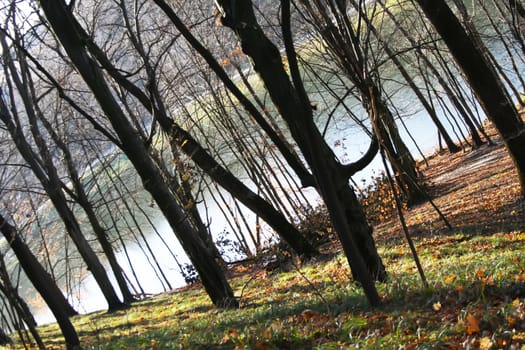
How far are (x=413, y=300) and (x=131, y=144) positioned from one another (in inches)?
206

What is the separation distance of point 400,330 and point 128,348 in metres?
3.40

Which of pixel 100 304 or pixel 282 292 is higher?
pixel 100 304

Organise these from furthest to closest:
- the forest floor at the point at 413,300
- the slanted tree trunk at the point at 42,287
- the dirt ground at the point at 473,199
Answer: the slanted tree trunk at the point at 42,287
the dirt ground at the point at 473,199
the forest floor at the point at 413,300

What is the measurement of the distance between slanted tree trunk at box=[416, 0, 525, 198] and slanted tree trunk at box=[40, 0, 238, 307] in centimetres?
450

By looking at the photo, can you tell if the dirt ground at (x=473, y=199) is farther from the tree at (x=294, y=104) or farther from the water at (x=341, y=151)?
the water at (x=341, y=151)

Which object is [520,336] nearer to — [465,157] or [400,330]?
[400,330]

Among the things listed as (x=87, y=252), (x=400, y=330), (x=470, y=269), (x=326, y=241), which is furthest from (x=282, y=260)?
(x=400, y=330)

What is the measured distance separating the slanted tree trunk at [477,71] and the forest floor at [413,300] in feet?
4.31

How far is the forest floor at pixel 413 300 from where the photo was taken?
3.41 metres

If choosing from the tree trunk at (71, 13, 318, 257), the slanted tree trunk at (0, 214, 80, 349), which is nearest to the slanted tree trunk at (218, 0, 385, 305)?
the tree trunk at (71, 13, 318, 257)

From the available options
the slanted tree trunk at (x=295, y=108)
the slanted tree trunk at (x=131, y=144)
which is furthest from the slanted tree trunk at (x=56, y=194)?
the slanted tree trunk at (x=295, y=108)

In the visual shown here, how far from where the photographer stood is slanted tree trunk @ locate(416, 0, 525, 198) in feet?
23.0

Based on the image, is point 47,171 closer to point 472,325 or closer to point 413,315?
point 413,315

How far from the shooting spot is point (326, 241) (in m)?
13.8
